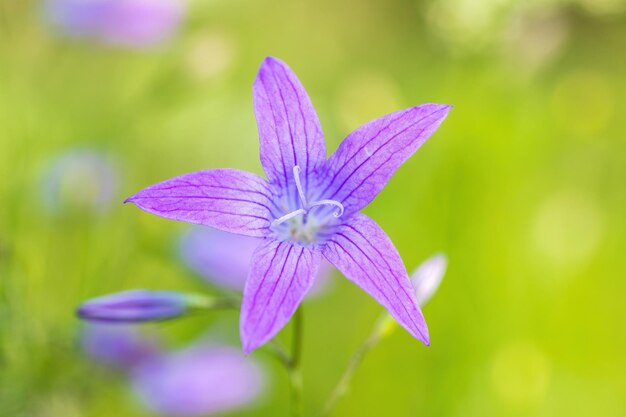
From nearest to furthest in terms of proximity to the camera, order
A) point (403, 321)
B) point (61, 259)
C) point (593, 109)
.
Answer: point (403, 321) < point (61, 259) < point (593, 109)

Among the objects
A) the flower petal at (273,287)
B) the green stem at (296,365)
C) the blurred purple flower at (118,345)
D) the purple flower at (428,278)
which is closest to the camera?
the flower petal at (273,287)

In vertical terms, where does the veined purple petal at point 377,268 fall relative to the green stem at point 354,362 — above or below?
above

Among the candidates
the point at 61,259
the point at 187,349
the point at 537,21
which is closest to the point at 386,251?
the point at 187,349

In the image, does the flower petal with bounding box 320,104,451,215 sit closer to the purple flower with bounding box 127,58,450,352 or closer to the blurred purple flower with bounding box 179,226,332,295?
the purple flower with bounding box 127,58,450,352

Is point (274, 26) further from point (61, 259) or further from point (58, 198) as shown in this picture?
point (58, 198)

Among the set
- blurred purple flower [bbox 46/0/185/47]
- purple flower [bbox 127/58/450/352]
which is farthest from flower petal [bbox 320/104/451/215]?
blurred purple flower [bbox 46/0/185/47]

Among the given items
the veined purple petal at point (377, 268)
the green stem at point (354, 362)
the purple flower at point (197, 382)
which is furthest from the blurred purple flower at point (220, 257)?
the veined purple petal at point (377, 268)

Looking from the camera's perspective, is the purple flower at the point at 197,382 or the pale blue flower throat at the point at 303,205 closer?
the pale blue flower throat at the point at 303,205

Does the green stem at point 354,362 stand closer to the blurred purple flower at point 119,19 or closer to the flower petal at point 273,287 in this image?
the flower petal at point 273,287
